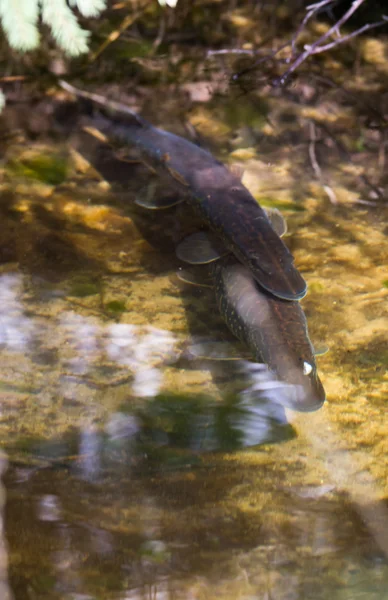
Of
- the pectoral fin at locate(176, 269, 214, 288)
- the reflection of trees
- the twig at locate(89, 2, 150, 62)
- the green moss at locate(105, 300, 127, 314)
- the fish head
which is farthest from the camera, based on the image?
the twig at locate(89, 2, 150, 62)

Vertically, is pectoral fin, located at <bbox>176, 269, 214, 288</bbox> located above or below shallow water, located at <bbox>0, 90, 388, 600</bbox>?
above

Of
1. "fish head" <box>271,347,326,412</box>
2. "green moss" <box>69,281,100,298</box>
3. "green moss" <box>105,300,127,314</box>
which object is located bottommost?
"fish head" <box>271,347,326,412</box>

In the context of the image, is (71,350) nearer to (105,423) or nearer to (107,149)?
(105,423)

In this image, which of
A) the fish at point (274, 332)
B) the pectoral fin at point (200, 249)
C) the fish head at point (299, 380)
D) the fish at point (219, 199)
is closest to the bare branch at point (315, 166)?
the fish at point (219, 199)

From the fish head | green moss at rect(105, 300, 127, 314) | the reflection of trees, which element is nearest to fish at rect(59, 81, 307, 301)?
the fish head

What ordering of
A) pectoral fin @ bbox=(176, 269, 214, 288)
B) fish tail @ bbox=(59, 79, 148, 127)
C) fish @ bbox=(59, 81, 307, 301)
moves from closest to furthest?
fish @ bbox=(59, 81, 307, 301) < pectoral fin @ bbox=(176, 269, 214, 288) < fish tail @ bbox=(59, 79, 148, 127)

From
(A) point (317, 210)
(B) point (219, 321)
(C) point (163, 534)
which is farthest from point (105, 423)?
(A) point (317, 210)

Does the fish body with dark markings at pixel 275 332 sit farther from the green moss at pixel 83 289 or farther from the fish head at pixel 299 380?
the green moss at pixel 83 289

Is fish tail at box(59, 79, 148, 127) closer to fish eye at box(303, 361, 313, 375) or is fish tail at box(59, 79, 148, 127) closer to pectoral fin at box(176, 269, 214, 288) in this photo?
pectoral fin at box(176, 269, 214, 288)
